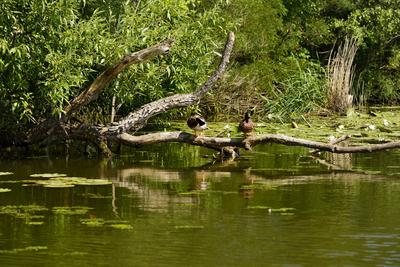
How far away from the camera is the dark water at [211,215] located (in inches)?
308

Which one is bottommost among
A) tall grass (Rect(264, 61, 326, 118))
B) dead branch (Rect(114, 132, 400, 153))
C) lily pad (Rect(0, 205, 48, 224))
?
lily pad (Rect(0, 205, 48, 224))

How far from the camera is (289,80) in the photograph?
25.8 m

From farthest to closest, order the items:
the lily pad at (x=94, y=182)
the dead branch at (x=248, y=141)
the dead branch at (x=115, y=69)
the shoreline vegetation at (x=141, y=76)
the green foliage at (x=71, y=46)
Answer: the dead branch at (x=248, y=141) → the shoreline vegetation at (x=141, y=76) → the green foliage at (x=71, y=46) → the dead branch at (x=115, y=69) → the lily pad at (x=94, y=182)

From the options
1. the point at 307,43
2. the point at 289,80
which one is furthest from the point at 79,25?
the point at 307,43

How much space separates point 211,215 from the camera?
9.73 metres

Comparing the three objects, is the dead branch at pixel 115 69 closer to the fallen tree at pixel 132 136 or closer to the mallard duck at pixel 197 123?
the fallen tree at pixel 132 136

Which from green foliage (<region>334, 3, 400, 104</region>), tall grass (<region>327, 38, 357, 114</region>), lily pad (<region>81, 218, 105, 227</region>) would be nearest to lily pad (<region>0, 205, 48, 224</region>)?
lily pad (<region>81, 218, 105, 227</region>)

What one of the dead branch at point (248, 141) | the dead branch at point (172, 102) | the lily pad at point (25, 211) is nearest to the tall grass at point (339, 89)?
the dead branch at point (172, 102)

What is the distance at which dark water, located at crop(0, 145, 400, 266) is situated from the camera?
7.82 m

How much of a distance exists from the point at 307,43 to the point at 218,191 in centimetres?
2301

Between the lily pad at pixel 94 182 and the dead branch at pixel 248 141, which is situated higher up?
the dead branch at pixel 248 141

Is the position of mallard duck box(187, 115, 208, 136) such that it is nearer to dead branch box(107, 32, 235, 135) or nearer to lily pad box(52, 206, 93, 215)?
dead branch box(107, 32, 235, 135)

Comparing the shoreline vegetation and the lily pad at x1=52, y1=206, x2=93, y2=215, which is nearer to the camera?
the lily pad at x1=52, y1=206, x2=93, y2=215

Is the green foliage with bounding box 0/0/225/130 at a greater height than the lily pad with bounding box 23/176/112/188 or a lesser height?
greater
